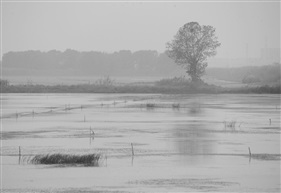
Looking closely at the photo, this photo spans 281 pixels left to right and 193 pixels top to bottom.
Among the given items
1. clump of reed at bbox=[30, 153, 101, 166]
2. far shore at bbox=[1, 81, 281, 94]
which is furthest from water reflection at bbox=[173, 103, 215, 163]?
far shore at bbox=[1, 81, 281, 94]

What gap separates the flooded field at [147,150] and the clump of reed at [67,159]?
0.39 meters

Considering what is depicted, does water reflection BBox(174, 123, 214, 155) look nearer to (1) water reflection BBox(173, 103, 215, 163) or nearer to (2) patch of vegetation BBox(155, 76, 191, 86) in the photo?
(1) water reflection BBox(173, 103, 215, 163)

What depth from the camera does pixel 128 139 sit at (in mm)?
38531

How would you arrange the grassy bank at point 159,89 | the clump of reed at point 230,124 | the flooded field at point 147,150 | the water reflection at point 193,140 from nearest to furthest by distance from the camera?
the flooded field at point 147,150 < the water reflection at point 193,140 < the clump of reed at point 230,124 < the grassy bank at point 159,89

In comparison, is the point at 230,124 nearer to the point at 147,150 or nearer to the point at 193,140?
the point at 193,140

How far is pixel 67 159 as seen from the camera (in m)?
29.7

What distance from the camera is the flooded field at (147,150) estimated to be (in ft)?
82.8

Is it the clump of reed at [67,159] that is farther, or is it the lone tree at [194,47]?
the lone tree at [194,47]

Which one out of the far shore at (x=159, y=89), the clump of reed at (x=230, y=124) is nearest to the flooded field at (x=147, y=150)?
the clump of reed at (x=230, y=124)

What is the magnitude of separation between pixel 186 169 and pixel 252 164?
3.06 meters

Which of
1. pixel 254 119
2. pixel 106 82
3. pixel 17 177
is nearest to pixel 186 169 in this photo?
pixel 17 177

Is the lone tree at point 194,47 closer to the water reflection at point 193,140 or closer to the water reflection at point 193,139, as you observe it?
the water reflection at point 193,140

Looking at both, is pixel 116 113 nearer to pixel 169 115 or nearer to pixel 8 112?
pixel 169 115

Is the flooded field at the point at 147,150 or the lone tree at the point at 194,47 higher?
the lone tree at the point at 194,47
